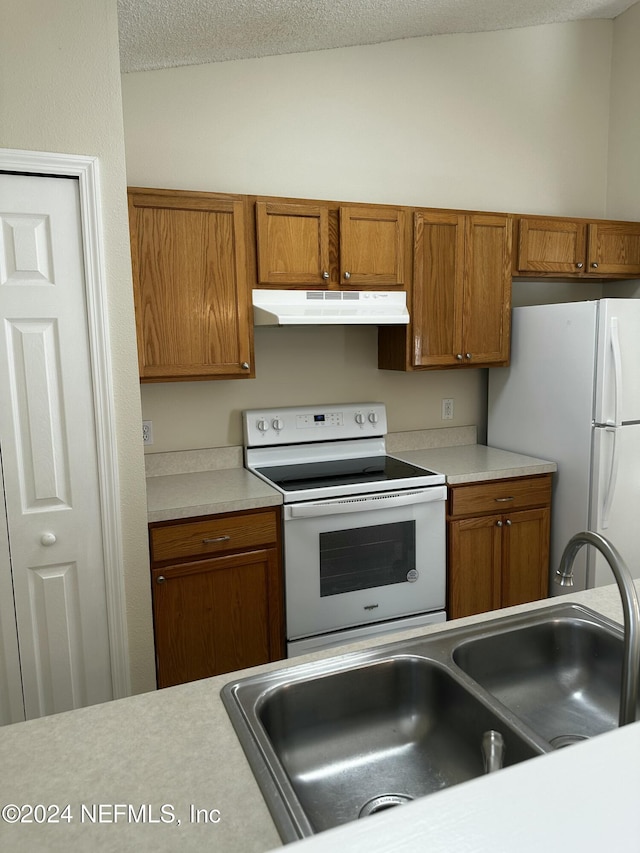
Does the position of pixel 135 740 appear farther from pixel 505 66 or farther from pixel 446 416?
pixel 505 66

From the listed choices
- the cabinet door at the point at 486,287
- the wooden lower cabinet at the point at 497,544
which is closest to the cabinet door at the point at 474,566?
the wooden lower cabinet at the point at 497,544

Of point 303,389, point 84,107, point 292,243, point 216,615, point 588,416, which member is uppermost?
point 84,107

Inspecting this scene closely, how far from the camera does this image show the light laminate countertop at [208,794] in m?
0.37

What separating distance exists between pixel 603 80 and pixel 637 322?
171 cm

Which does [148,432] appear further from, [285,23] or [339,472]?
[285,23]

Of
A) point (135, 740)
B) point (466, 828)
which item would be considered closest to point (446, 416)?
point (135, 740)

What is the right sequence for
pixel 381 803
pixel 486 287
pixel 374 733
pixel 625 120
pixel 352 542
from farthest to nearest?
pixel 625 120, pixel 486 287, pixel 352 542, pixel 374 733, pixel 381 803

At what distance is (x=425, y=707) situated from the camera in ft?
4.16

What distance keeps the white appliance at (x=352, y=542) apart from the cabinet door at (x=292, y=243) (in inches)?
27.5

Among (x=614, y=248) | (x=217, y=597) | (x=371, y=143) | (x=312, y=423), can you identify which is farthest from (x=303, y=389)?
(x=614, y=248)

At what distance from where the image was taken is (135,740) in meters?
1.02

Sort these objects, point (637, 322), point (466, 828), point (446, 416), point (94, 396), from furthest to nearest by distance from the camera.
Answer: point (446, 416) < point (637, 322) < point (94, 396) < point (466, 828)

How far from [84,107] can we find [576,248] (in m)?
2.48

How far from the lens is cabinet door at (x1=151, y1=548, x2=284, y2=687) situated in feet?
7.97
